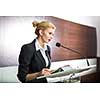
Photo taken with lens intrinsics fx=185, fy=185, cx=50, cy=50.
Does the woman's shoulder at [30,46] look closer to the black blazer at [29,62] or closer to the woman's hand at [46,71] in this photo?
the black blazer at [29,62]

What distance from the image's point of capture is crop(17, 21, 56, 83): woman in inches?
73.6

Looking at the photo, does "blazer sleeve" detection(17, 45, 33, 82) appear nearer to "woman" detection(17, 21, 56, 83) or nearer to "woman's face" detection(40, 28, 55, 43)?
"woman" detection(17, 21, 56, 83)

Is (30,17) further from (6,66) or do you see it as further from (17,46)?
(6,66)

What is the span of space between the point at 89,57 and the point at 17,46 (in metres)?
0.74

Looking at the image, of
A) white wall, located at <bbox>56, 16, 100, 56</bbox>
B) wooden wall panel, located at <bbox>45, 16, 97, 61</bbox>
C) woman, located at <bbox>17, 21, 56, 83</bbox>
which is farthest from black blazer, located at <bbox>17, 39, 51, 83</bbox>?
white wall, located at <bbox>56, 16, 100, 56</bbox>

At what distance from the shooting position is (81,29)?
6.25 feet

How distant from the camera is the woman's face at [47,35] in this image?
1.88m

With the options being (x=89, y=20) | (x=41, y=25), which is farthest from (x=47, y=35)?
(x=89, y=20)

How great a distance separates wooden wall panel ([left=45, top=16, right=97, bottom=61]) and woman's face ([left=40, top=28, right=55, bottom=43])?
0.14 ft

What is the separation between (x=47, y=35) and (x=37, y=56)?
237mm

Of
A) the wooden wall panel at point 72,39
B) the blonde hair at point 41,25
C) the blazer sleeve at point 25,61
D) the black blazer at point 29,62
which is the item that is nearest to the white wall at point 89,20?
the wooden wall panel at point 72,39

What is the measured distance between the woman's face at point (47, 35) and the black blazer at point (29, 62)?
82 mm
